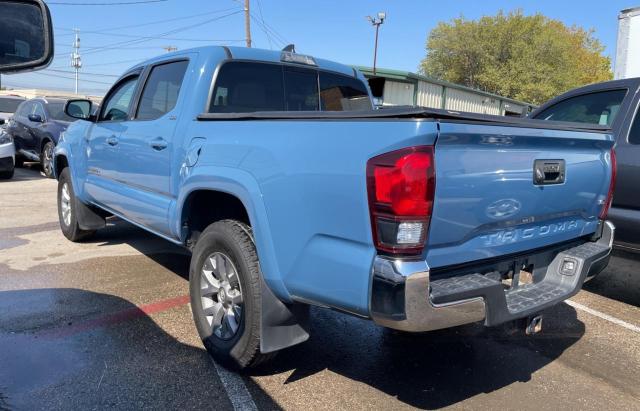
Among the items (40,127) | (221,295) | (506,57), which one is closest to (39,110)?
(40,127)

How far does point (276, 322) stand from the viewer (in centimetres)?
286

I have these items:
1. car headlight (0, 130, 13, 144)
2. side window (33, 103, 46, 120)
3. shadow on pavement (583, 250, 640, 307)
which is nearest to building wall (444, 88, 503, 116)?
side window (33, 103, 46, 120)

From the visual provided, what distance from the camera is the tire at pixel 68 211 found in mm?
6051

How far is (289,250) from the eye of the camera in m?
2.66

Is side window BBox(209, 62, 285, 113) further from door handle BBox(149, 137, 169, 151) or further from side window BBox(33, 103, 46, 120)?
side window BBox(33, 103, 46, 120)

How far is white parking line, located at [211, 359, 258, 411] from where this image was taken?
2.87 m

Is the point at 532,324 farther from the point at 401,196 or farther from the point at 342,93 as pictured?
the point at 342,93

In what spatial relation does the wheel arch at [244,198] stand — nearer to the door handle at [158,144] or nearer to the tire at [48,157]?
the door handle at [158,144]

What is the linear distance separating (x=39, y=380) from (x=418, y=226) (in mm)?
2441

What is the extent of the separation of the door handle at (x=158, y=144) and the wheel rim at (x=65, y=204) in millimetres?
2729

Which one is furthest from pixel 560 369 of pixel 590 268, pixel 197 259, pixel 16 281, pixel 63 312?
pixel 16 281

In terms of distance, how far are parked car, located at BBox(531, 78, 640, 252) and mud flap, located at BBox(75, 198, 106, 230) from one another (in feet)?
17.2

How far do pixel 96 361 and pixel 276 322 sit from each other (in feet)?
4.38

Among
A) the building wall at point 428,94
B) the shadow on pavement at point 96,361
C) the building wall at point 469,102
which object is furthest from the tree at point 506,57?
the shadow on pavement at point 96,361
